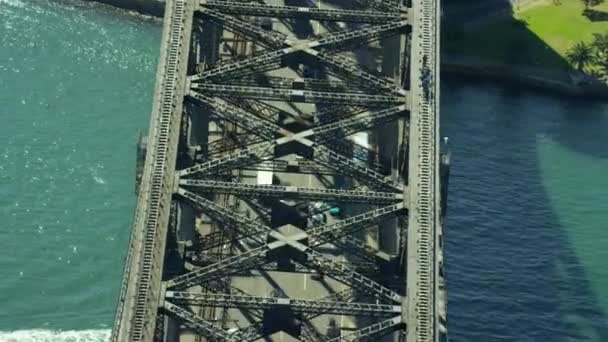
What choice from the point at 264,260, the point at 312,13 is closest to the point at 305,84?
the point at 312,13

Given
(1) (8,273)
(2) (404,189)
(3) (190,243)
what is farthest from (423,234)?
(1) (8,273)

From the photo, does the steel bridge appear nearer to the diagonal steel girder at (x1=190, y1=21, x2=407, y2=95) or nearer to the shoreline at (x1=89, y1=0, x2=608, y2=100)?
the diagonal steel girder at (x1=190, y1=21, x2=407, y2=95)

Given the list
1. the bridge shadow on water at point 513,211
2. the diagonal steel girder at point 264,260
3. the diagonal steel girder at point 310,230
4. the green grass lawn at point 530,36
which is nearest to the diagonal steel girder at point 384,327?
the diagonal steel girder at point 264,260

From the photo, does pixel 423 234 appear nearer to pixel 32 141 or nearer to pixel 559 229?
pixel 559 229

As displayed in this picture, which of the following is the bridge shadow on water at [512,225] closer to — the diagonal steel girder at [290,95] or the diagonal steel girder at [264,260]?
the diagonal steel girder at [290,95]

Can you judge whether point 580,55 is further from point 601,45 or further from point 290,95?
point 290,95

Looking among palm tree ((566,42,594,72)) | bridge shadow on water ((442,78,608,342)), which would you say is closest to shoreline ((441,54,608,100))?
palm tree ((566,42,594,72))
